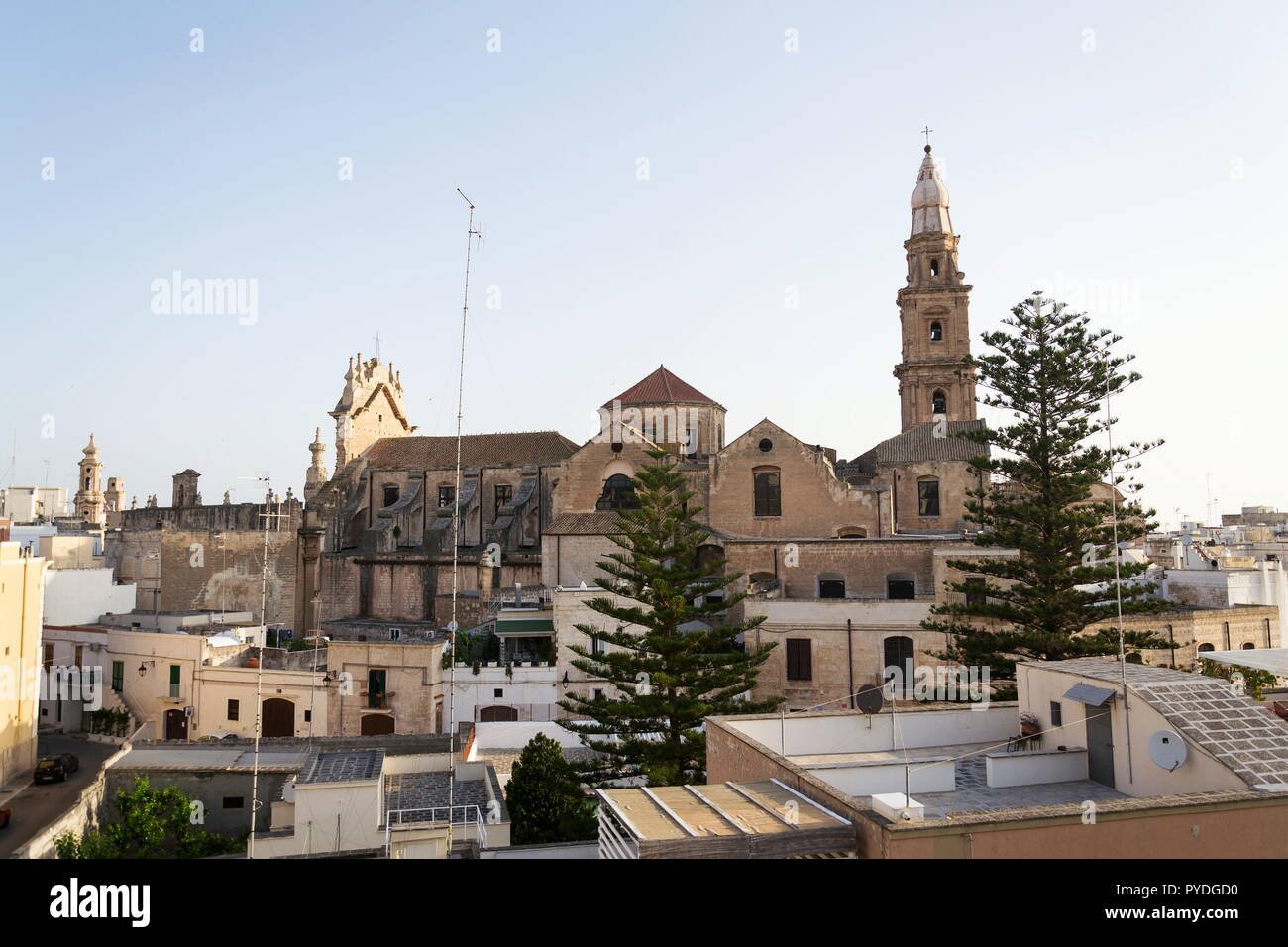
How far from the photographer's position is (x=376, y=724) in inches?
909

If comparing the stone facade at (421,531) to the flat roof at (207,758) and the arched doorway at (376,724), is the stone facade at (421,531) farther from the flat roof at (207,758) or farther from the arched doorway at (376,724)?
the flat roof at (207,758)

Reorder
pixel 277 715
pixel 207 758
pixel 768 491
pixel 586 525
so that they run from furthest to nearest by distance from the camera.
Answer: pixel 768 491, pixel 586 525, pixel 277 715, pixel 207 758

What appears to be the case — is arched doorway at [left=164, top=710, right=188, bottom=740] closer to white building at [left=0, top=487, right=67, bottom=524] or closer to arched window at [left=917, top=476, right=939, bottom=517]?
arched window at [left=917, top=476, right=939, bottom=517]

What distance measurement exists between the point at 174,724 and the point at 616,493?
1426 cm

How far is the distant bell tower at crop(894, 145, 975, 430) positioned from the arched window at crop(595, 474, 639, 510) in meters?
12.8

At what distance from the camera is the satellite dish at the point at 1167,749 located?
8.71 m

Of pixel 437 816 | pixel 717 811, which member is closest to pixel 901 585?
pixel 437 816

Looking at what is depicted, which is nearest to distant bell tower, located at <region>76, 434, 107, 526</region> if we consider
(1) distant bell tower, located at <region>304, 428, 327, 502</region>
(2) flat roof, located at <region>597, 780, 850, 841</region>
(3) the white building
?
(3) the white building

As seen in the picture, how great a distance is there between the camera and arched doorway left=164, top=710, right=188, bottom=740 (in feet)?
82.1

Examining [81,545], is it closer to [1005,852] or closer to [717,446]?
[717,446]

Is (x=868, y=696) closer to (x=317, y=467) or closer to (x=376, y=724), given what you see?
(x=376, y=724)

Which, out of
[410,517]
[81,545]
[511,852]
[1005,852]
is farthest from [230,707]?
[1005,852]

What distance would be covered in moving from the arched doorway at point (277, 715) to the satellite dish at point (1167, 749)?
20.6 metres

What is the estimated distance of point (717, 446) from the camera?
123ft
